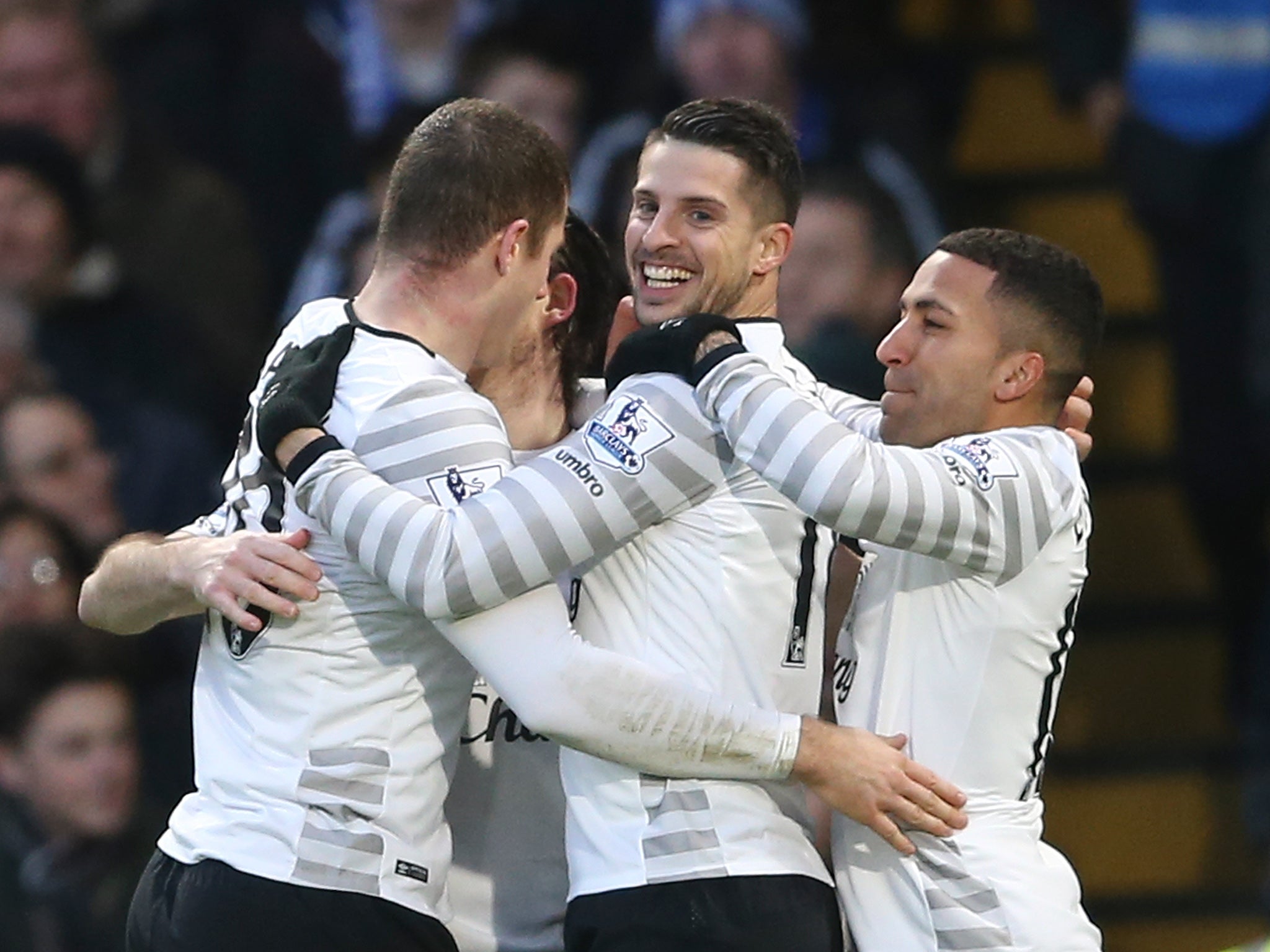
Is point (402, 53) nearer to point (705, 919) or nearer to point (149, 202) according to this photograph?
point (149, 202)

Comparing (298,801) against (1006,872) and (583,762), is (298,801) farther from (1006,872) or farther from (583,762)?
(1006,872)

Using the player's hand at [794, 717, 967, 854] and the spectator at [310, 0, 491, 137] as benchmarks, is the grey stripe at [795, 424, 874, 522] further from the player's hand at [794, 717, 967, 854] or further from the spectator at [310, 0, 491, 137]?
the spectator at [310, 0, 491, 137]

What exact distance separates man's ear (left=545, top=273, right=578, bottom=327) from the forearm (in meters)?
0.80

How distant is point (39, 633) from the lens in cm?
665

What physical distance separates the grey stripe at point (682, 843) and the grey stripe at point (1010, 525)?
0.66 metres

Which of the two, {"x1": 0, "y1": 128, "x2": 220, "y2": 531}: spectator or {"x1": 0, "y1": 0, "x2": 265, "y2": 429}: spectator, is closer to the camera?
{"x1": 0, "y1": 128, "x2": 220, "y2": 531}: spectator

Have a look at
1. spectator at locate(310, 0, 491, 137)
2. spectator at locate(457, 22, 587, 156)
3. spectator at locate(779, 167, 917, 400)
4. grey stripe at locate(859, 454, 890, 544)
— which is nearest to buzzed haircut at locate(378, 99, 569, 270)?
grey stripe at locate(859, 454, 890, 544)

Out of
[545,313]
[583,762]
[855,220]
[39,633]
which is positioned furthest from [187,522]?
[583,762]

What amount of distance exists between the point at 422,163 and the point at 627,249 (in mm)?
425

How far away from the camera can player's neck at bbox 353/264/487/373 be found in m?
3.84

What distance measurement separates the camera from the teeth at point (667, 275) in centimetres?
398

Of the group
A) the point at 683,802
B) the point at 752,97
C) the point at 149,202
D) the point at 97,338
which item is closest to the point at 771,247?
the point at 683,802

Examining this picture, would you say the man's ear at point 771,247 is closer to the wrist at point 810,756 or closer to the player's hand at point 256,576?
the wrist at point 810,756

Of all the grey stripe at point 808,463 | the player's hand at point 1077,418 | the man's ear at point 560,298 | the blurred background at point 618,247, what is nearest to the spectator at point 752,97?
the blurred background at point 618,247
